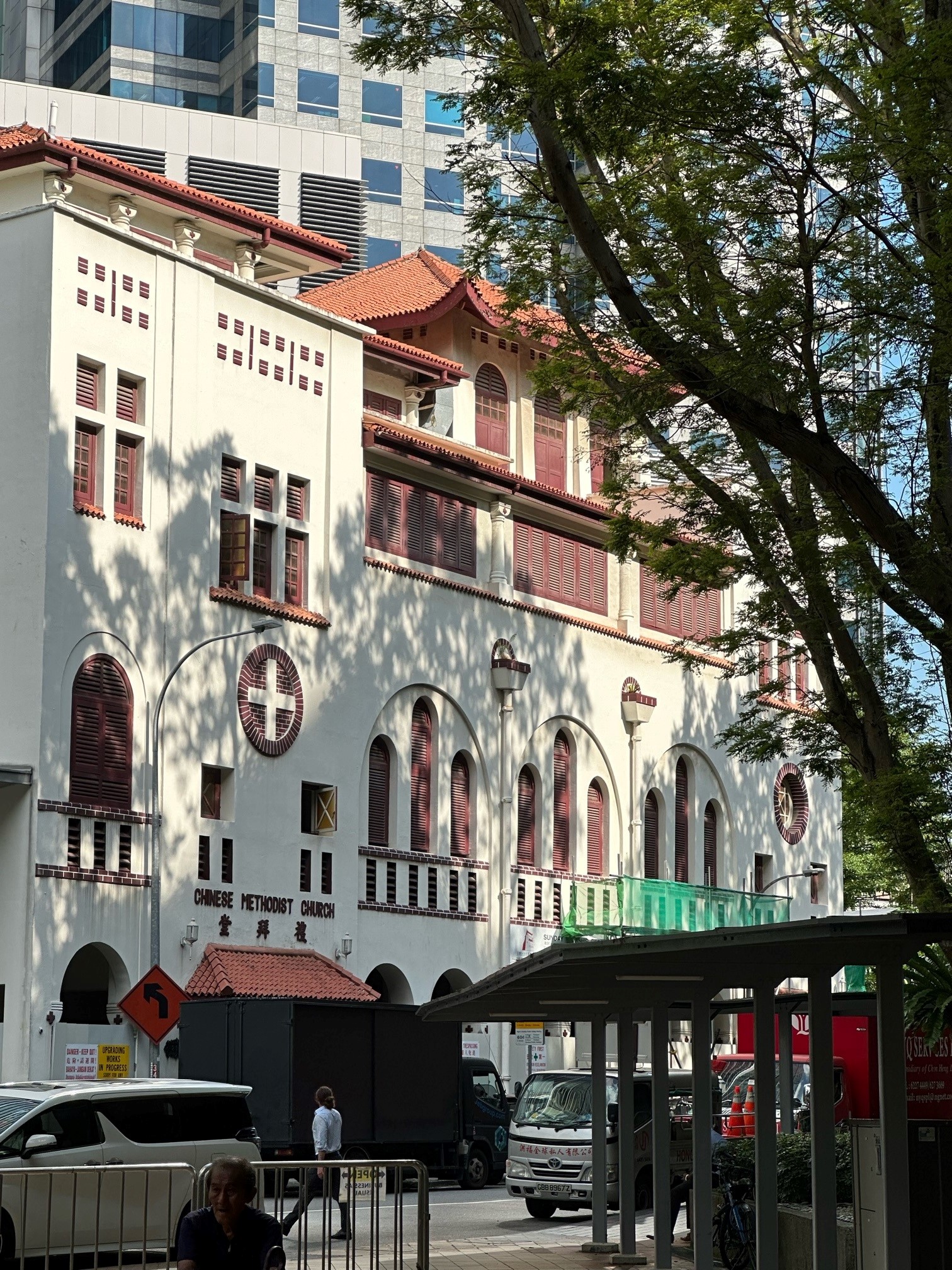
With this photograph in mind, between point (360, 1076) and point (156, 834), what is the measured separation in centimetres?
587

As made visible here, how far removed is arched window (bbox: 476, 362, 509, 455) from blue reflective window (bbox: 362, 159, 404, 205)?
131 ft

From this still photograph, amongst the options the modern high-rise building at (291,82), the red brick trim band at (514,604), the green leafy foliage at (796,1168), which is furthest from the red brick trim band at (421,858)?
the modern high-rise building at (291,82)

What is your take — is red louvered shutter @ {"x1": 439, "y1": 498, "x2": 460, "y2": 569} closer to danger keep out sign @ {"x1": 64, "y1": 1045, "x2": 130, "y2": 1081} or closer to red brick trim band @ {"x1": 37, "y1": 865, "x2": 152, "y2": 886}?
red brick trim band @ {"x1": 37, "y1": 865, "x2": 152, "y2": 886}

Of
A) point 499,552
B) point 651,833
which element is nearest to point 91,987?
point 499,552

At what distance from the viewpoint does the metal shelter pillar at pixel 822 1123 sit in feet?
46.0

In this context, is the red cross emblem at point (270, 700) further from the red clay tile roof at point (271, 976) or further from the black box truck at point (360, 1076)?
the black box truck at point (360, 1076)

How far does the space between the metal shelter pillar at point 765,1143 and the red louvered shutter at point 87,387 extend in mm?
25511

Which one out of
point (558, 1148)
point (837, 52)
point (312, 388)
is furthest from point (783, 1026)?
point (312, 388)

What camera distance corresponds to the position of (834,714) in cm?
1928

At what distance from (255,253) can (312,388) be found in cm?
308

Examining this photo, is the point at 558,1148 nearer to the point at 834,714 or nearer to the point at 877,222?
the point at 834,714

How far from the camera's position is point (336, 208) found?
81438mm

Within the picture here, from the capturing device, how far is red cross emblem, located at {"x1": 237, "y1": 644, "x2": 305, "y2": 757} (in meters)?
40.9

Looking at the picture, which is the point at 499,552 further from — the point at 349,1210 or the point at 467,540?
the point at 349,1210
